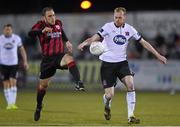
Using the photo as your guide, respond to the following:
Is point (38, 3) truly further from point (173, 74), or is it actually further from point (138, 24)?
point (173, 74)

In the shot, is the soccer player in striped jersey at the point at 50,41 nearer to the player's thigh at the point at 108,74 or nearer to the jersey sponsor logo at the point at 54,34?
the jersey sponsor logo at the point at 54,34

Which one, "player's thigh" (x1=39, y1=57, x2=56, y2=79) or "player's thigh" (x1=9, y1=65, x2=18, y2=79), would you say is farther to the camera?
"player's thigh" (x1=9, y1=65, x2=18, y2=79)

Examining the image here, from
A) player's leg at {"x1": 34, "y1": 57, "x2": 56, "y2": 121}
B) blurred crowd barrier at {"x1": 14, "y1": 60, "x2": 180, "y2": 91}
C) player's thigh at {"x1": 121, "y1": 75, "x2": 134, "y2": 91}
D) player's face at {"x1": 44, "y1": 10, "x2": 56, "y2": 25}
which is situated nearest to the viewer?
player's thigh at {"x1": 121, "y1": 75, "x2": 134, "y2": 91}

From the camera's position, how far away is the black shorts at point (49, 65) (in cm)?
1545

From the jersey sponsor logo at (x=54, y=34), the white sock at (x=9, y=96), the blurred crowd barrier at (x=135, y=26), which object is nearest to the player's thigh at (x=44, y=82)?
the jersey sponsor logo at (x=54, y=34)

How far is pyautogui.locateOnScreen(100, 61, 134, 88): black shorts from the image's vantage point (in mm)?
15719

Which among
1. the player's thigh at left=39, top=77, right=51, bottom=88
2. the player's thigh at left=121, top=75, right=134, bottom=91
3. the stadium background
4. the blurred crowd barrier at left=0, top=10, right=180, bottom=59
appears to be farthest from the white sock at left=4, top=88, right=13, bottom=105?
the blurred crowd barrier at left=0, top=10, right=180, bottom=59

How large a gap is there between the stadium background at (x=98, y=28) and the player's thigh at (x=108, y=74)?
14745 millimetres

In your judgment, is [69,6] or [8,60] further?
[69,6]

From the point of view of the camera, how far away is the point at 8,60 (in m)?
21.5

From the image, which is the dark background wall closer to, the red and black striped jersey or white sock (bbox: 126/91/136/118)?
the red and black striped jersey

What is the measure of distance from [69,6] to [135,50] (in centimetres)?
516

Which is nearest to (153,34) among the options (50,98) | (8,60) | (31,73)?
(31,73)

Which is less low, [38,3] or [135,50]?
[38,3]
